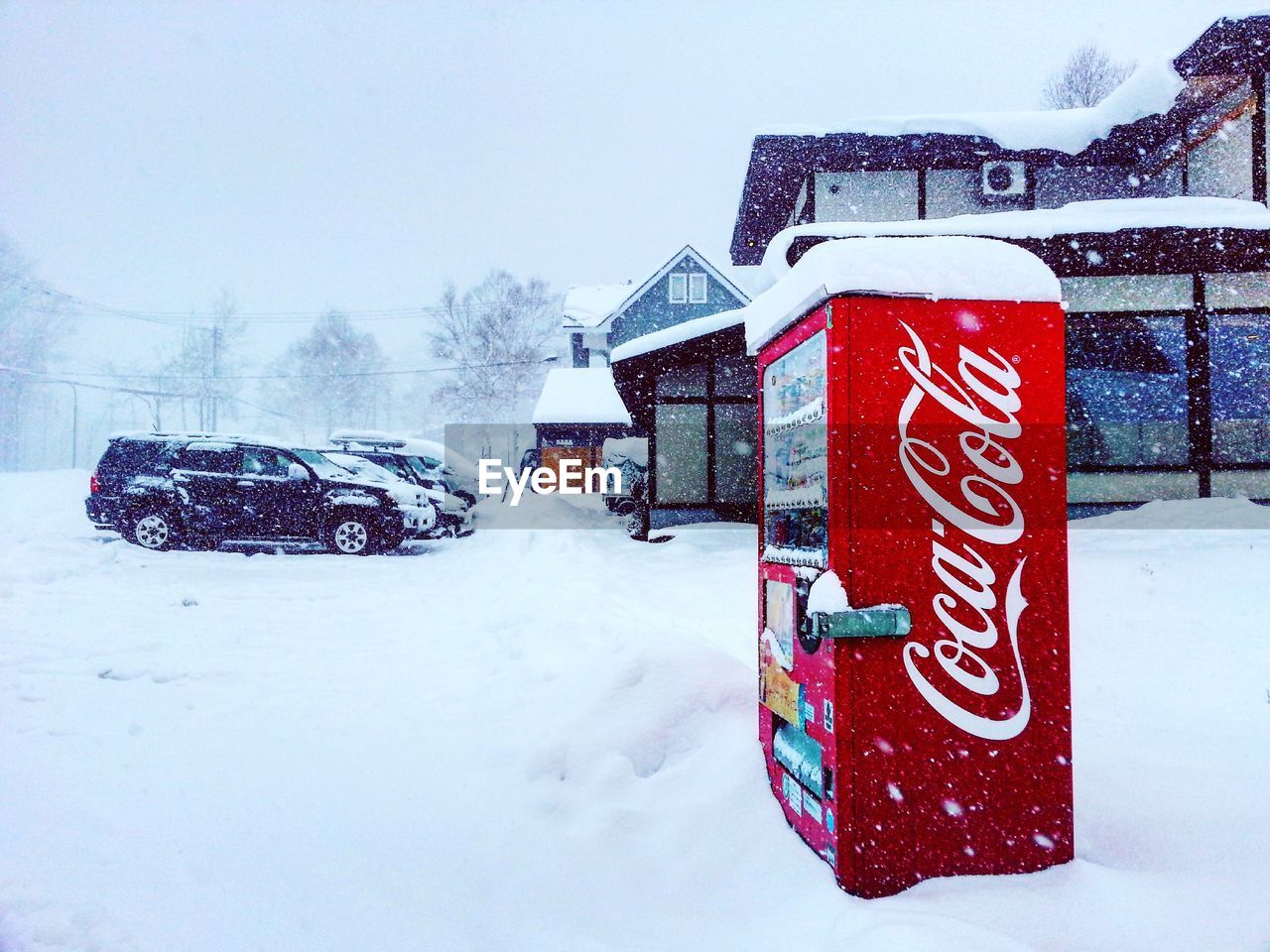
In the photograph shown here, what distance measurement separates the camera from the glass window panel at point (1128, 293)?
429 inches

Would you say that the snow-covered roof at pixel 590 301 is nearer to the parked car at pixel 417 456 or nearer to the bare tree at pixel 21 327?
the parked car at pixel 417 456

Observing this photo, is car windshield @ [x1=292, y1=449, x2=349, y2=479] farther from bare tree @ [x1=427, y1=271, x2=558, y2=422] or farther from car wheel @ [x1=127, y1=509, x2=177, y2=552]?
bare tree @ [x1=427, y1=271, x2=558, y2=422]

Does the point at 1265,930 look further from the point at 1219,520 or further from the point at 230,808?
the point at 1219,520

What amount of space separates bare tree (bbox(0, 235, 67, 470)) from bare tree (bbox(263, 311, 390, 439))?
17115 millimetres

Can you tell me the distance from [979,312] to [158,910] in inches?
131

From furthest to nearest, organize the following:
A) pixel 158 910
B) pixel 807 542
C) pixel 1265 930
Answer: pixel 807 542, pixel 158 910, pixel 1265 930

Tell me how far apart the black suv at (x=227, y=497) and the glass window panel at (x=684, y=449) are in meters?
5.37

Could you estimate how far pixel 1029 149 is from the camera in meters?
12.6

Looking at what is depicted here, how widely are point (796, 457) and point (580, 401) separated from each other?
2848cm

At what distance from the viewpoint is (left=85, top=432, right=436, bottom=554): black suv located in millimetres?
11164

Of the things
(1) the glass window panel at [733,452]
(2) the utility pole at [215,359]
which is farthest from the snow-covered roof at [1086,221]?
(2) the utility pole at [215,359]

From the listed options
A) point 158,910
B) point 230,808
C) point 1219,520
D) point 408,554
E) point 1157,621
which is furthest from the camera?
point 408,554

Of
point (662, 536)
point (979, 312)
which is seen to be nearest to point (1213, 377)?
point (662, 536)

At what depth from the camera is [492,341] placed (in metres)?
41.2
